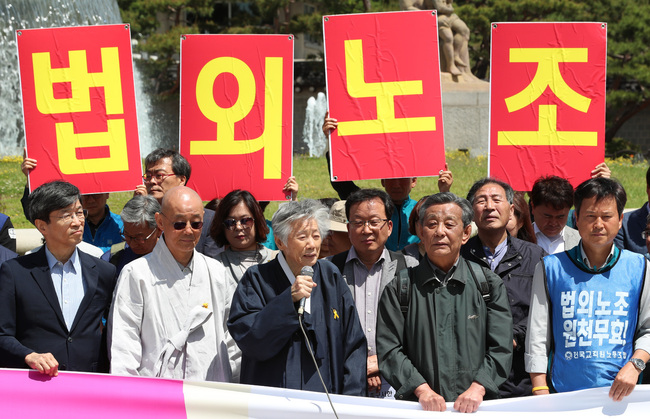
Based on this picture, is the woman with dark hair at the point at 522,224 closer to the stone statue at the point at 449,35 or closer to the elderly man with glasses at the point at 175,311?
the elderly man with glasses at the point at 175,311

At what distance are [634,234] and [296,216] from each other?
88.5 inches

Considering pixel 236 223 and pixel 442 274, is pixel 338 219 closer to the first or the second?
pixel 236 223

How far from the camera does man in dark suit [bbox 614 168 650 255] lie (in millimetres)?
4609

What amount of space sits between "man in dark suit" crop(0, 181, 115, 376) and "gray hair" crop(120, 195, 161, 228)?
635 millimetres

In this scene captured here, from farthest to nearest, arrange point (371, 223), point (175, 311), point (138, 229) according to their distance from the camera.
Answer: point (138, 229) → point (371, 223) → point (175, 311)

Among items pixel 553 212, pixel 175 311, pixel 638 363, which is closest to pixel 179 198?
pixel 175 311

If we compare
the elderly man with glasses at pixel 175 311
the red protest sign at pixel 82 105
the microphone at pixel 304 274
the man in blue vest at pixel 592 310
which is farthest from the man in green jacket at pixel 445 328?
the red protest sign at pixel 82 105

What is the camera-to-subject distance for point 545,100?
17.2 ft

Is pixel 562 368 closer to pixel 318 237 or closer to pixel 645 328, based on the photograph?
pixel 645 328

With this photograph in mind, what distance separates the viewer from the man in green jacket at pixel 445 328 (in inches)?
131

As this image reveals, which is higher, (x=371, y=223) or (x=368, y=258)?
(x=371, y=223)

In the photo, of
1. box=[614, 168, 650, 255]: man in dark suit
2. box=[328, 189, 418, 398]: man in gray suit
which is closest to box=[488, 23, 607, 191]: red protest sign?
box=[614, 168, 650, 255]: man in dark suit

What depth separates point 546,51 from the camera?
5.24 m

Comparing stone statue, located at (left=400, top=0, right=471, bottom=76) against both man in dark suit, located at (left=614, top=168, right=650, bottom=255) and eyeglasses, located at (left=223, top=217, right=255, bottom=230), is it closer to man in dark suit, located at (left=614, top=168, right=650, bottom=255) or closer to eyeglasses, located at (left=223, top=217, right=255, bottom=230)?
man in dark suit, located at (left=614, top=168, right=650, bottom=255)
